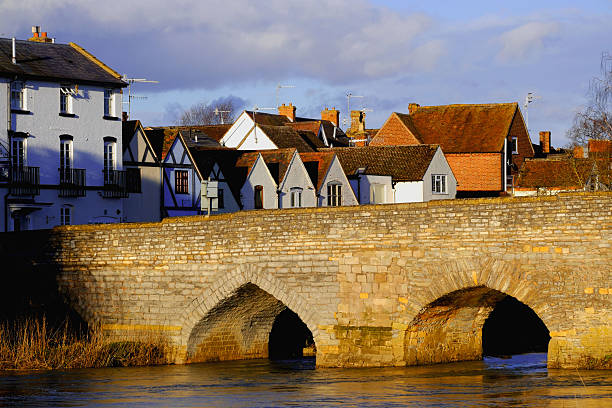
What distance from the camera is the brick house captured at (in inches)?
2459

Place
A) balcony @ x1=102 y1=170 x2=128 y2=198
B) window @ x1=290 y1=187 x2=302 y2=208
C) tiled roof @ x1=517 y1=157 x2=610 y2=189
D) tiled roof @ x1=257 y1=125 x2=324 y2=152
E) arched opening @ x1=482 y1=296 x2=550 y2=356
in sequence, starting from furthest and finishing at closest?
1. tiled roof @ x1=257 y1=125 x2=324 y2=152
2. tiled roof @ x1=517 y1=157 x2=610 y2=189
3. window @ x1=290 y1=187 x2=302 y2=208
4. balcony @ x1=102 y1=170 x2=128 y2=198
5. arched opening @ x1=482 y1=296 x2=550 y2=356

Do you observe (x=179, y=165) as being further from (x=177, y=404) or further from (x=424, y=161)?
(x=177, y=404)

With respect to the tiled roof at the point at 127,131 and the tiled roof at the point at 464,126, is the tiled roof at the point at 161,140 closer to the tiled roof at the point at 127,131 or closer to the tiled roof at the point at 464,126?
the tiled roof at the point at 127,131

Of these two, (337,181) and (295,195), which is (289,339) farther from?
(337,181)

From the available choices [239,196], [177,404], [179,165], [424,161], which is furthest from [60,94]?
[177,404]

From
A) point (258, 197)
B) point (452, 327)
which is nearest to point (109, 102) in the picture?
point (258, 197)

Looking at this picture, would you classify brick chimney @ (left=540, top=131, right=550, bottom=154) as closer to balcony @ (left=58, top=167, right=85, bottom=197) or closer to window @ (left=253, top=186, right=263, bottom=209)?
window @ (left=253, top=186, right=263, bottom=209)

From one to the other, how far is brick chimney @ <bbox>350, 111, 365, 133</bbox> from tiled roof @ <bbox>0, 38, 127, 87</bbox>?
38.5 meters

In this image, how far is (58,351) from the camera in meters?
29.3

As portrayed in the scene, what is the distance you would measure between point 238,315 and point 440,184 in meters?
28.5

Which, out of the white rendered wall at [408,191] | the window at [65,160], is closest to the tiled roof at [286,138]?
the white rendered wall at [408,191]

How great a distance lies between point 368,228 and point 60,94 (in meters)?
20.7

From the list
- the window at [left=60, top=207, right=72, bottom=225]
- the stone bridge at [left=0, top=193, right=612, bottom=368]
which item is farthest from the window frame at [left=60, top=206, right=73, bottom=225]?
the stone bridge at [left=0, top=193, right=612, bottom=368]

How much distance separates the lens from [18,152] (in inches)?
1687
